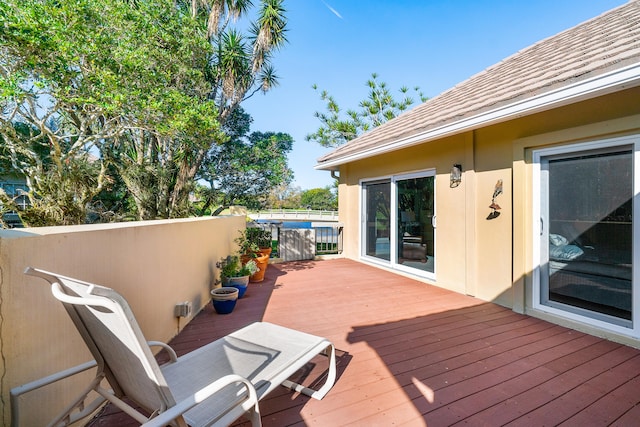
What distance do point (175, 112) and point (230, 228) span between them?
9.52 feet

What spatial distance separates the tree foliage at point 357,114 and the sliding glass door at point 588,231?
15.1 m

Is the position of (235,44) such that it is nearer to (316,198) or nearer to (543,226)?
(543,226)

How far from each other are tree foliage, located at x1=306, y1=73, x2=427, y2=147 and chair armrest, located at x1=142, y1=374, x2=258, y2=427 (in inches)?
694

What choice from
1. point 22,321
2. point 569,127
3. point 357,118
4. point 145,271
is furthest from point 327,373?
point 357,118

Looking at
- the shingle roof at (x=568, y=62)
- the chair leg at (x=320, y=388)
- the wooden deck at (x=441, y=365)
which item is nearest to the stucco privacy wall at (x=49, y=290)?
the wooden deck at (x=441, y=365)

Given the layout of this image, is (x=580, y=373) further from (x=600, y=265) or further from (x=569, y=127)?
(x=569, y=127)

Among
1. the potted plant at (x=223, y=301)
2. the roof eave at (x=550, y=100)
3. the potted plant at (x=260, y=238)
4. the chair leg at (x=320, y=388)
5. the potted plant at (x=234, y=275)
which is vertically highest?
the roof eave at (x=550, y=100)

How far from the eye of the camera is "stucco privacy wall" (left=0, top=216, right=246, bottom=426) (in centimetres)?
138

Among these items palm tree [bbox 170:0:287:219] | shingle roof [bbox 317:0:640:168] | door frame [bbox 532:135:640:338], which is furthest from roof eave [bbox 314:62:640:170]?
palm tree [bbox 170:0:287:219]

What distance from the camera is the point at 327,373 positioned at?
2496 millimetres

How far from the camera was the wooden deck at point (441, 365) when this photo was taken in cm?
198

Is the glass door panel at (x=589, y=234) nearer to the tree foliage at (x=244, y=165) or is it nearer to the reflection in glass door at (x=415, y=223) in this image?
the reflection in glass door at (x=415, y=223)

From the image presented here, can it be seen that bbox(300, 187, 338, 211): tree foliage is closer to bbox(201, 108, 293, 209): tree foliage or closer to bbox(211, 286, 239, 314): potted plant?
bbox(201, 108, 293, 209): tree foliage

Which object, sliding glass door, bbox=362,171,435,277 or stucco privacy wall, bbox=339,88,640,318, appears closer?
stucco privacy wall, bbox=339,88,640,318
